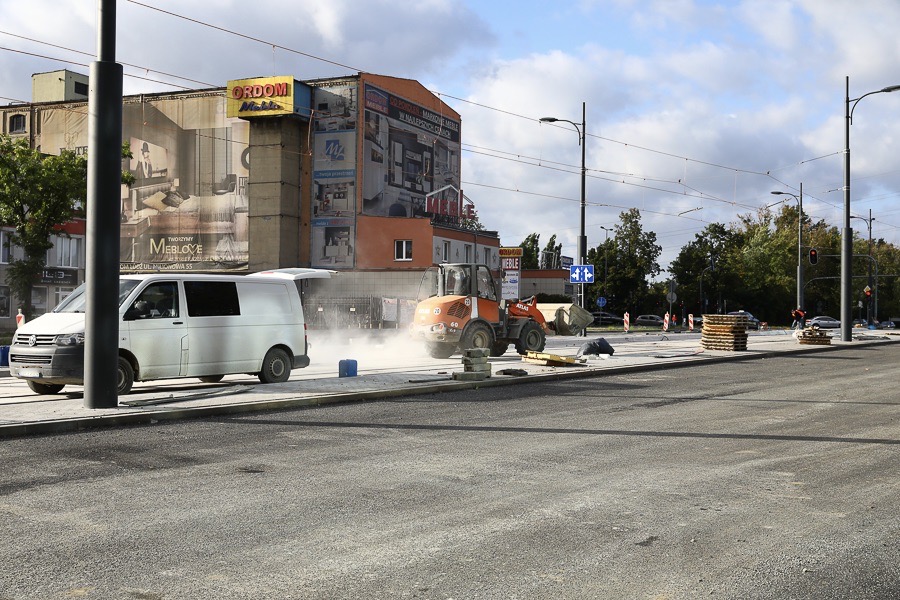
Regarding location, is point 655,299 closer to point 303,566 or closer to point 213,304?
point 213,304

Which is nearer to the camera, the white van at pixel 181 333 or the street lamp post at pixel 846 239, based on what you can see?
the white van at pixel 181 333

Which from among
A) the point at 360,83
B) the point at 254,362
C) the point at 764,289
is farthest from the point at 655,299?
the point at 254,362

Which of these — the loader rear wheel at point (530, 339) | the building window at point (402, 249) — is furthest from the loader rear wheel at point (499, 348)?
the building window at point (402, 249)

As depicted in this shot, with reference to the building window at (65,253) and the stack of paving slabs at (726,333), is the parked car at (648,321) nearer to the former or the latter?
the building window at (65,253)

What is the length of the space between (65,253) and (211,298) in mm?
40032

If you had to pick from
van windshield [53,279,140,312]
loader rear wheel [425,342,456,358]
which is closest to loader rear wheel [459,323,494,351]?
loader rear wheel [425,342,456,358]

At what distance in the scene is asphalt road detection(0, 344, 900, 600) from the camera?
4707 millimetres

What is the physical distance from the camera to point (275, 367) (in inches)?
611

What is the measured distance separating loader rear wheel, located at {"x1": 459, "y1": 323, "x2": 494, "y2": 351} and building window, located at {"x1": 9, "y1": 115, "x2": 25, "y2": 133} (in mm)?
56347

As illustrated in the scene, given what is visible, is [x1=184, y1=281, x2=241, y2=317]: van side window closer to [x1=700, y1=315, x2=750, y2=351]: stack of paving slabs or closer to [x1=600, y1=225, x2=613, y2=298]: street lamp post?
[x1=700, y1=315, x2=750, y2=351]: stack of paving slabs

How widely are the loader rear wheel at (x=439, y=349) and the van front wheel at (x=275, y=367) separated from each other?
313 inches

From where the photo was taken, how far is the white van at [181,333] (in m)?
12.7

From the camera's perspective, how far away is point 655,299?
89.0 m

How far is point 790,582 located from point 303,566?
270 cm
